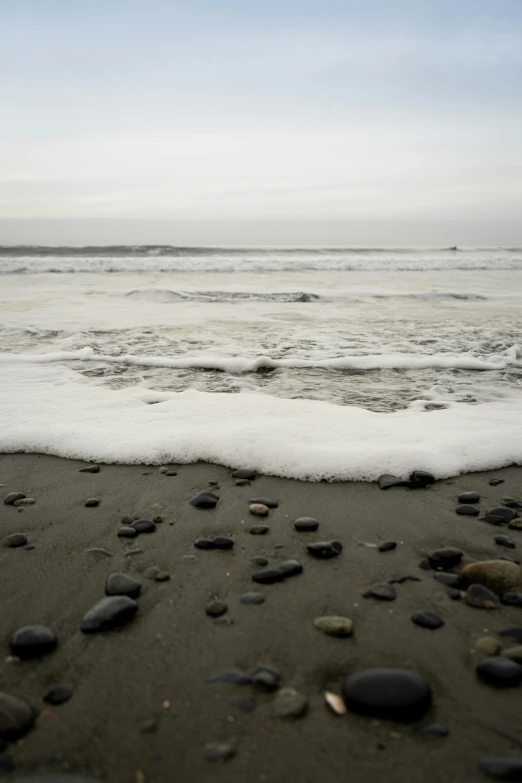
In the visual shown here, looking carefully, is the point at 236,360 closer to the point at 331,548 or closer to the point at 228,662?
the point at 331,548

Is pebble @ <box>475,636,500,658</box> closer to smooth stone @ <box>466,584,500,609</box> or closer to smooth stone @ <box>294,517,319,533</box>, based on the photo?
smooth stone @ <box>466,584,500,609</box>

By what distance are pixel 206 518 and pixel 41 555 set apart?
0.61m

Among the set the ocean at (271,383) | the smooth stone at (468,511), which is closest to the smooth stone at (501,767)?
the smooth stone at (468,511)

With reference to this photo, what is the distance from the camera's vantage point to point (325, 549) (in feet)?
6.10

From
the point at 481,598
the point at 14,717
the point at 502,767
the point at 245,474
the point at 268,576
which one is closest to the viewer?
the point at 502,767

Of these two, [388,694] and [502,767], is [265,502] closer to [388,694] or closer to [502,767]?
[388,694]

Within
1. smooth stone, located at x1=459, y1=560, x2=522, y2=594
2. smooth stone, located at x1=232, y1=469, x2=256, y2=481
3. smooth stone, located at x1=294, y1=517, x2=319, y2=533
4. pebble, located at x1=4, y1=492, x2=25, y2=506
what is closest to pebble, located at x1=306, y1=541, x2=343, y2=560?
smooth stone, located at x1=294, y1=517, x2=319, y2=533

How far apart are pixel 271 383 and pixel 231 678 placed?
296 centimetres

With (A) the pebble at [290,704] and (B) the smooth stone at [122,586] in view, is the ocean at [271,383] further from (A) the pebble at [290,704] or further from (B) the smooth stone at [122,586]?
(A) the pebble at [290,704]

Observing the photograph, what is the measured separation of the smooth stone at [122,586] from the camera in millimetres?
1622

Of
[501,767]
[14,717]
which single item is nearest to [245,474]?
[14,717]

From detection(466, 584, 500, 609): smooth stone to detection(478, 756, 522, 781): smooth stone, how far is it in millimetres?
519

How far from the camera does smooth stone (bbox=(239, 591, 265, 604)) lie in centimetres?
160

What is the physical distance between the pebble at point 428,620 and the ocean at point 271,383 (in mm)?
1030
